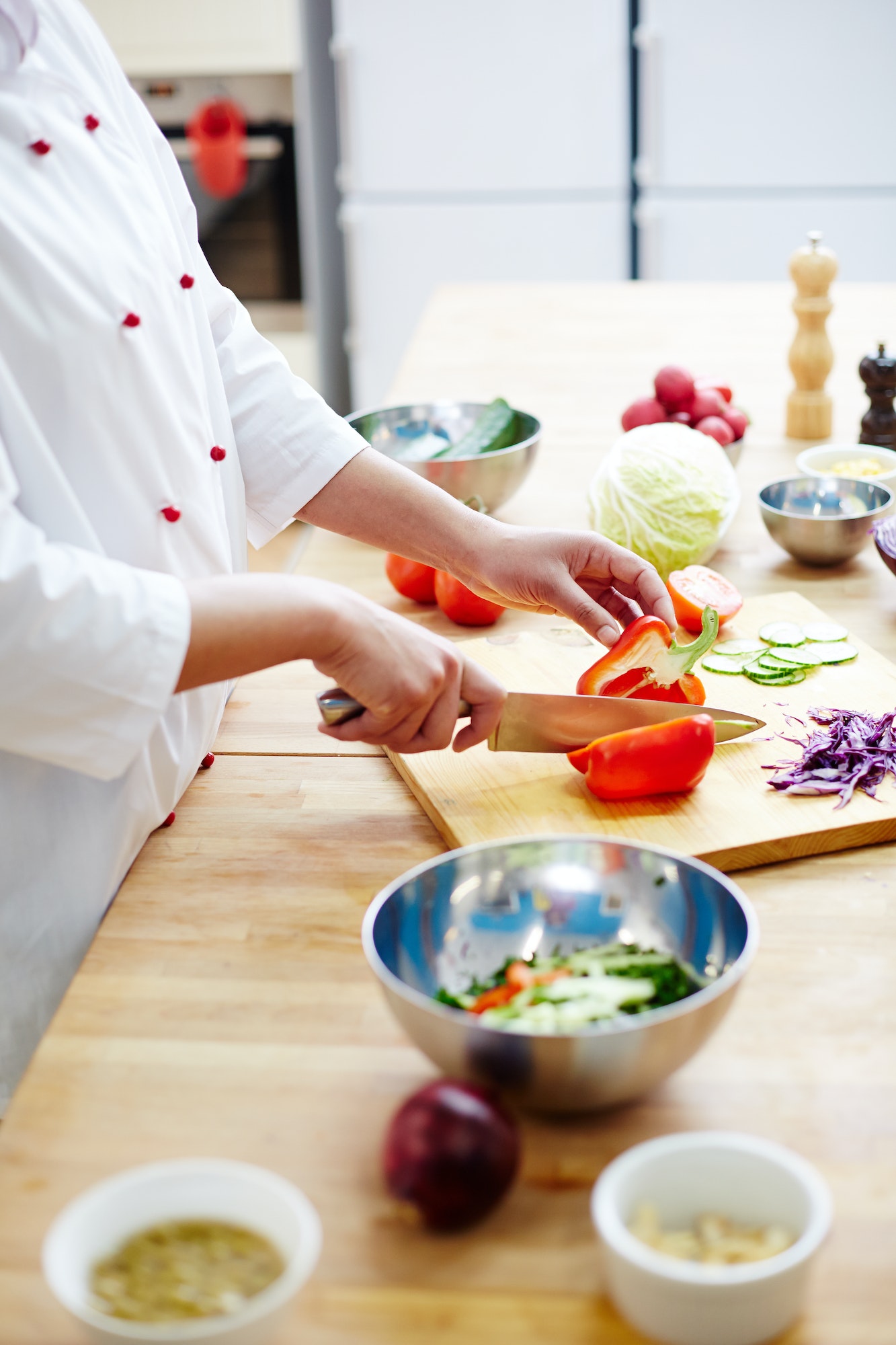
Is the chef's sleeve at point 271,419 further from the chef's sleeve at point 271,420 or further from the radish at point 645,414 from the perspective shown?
the radish at point 645,414

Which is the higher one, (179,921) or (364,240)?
(364,240)

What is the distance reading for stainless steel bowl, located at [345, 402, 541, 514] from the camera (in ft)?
6.03

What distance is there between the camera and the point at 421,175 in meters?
4.48

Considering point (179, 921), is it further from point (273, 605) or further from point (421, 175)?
point (421, 175)

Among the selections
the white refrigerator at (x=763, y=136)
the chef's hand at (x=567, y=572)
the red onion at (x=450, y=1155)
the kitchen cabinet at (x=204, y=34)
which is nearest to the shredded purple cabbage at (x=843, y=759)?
the chef's hand at (x=567, y=572)

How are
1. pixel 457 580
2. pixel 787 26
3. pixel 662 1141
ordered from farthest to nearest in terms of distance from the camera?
pixel 787 26
pixel 457 580
pixel 662 1141

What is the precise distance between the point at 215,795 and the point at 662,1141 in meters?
0.68

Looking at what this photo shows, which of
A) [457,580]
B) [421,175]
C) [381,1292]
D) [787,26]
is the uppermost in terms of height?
[787,26]

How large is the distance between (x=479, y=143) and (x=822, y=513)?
119 inches

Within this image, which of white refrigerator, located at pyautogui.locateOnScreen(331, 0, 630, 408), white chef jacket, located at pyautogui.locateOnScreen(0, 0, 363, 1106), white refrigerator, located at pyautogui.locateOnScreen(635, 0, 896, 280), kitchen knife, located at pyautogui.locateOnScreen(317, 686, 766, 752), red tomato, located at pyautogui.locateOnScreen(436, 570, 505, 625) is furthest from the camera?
white refrigerator, located at pyautogui.locateOnScreen(331, 0, 630, 408)

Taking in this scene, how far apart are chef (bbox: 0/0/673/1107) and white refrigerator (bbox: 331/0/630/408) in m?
3.30

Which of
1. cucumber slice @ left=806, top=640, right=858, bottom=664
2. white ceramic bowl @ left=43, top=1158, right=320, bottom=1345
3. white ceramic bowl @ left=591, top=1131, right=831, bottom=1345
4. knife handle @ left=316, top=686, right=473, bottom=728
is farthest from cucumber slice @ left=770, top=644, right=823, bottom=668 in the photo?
white ceramic bowl @ left=43, top=1158, right=320, bottom=1345

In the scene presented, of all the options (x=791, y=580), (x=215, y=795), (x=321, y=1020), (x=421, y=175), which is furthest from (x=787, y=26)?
(x=321, y=1020)

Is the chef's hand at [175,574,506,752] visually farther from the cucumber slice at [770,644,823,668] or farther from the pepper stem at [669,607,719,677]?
the cucumber slice at [770,644,823,668]
